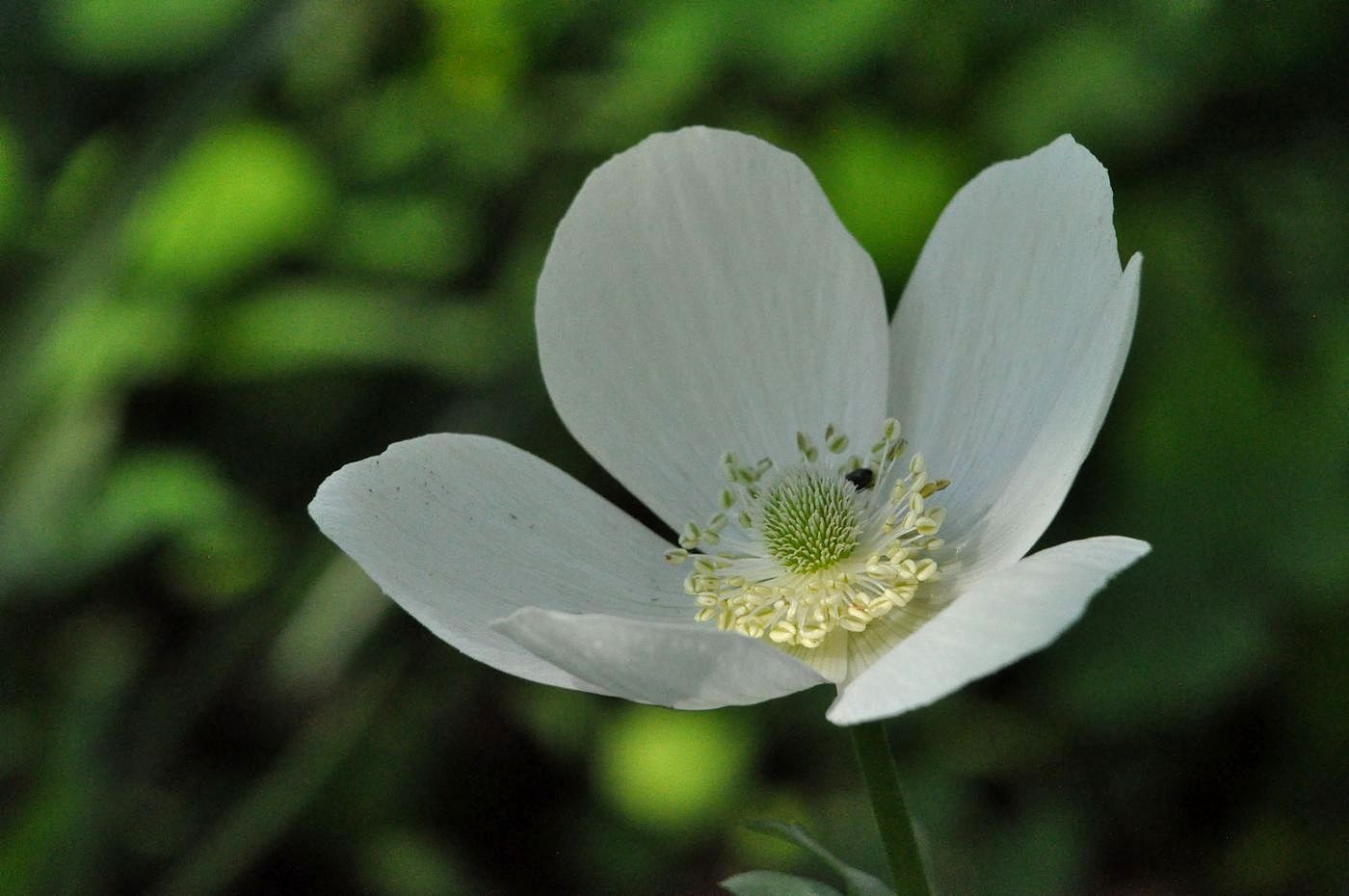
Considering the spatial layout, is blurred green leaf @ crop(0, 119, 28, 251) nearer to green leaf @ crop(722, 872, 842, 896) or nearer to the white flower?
the white flower

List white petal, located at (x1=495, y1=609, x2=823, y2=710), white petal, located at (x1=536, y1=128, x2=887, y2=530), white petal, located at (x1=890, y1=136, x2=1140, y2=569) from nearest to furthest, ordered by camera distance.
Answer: white petal, located at (x1=495, y1=609, x2=823, y2=710)
white petal, located at (x1=890, y1=136, x2=1140, y2=569)
white petal, located at (x1=536, y1=128, x2=887, y2=530)

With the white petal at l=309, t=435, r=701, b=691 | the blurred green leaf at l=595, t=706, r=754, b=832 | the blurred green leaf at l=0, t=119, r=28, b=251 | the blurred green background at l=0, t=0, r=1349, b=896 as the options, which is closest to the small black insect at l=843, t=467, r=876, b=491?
the white petal at l=309, t=435, r=701, b=691

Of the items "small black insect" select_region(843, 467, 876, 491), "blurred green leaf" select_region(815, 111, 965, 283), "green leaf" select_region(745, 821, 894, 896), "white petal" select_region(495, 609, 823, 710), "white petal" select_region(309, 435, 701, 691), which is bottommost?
"green leaf" select_region(745, 821, 894, 896)

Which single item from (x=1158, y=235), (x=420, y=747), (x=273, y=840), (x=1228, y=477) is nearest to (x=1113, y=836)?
(x=1228, y=477)

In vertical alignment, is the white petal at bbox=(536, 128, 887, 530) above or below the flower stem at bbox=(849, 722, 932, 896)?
above

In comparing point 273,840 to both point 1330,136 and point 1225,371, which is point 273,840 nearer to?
point 1225,371

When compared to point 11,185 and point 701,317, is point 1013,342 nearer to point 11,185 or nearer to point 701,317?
point 701,317
